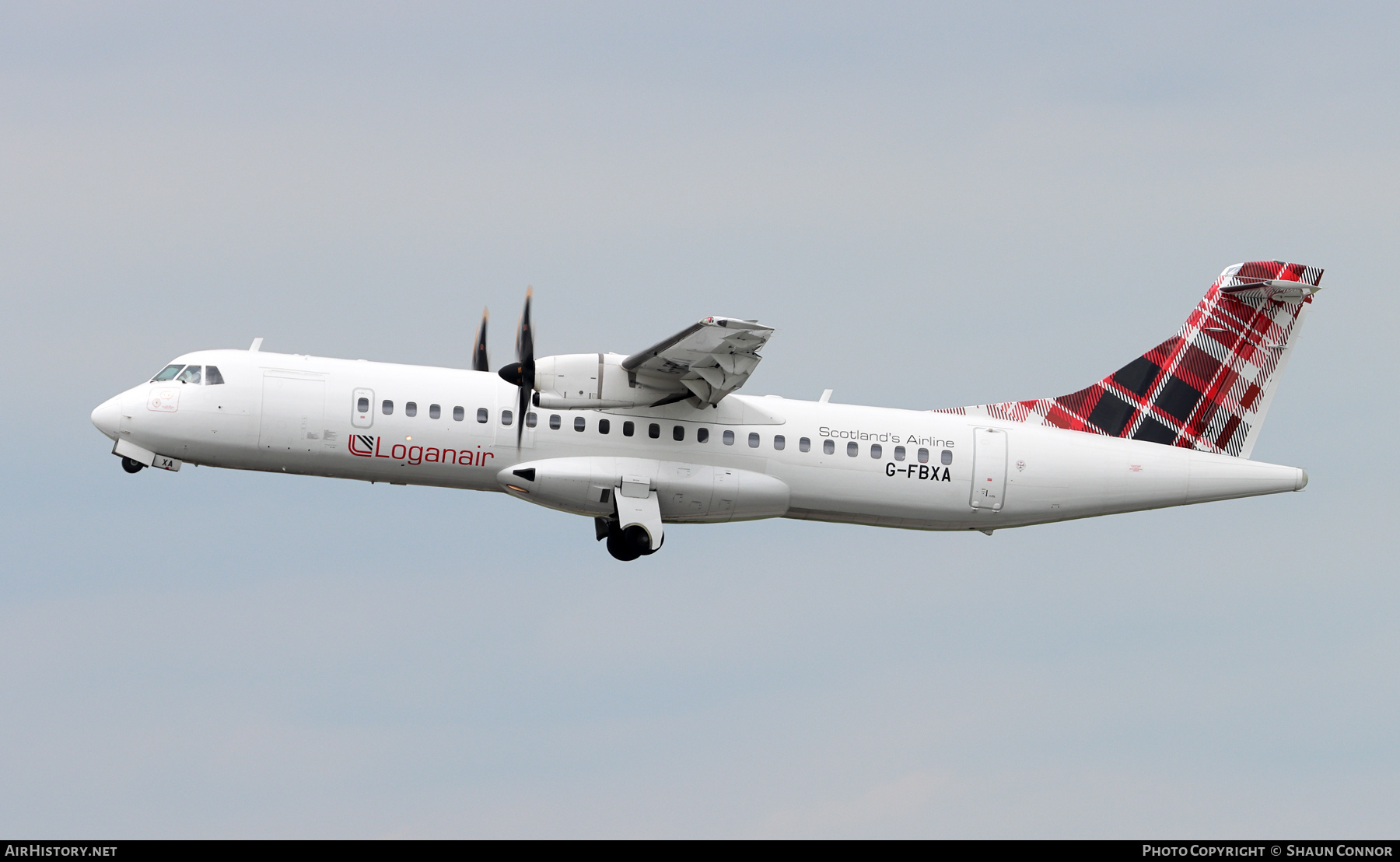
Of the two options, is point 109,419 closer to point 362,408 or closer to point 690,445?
point 362,408

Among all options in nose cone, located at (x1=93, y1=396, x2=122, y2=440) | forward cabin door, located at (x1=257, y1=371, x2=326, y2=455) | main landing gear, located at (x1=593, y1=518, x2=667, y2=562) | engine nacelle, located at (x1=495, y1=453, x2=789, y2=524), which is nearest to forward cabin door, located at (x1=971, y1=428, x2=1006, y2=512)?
engine nacelle, located at (x1=495, y1=453, x2=789, y2=524)

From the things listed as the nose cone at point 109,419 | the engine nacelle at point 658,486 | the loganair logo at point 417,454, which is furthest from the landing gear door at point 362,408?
the nose cone at point 109,419

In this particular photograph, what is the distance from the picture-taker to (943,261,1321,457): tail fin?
32.1m

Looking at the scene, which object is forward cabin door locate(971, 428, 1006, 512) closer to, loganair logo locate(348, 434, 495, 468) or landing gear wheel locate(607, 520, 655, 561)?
landing gear wheel locate(607, 520, 655, 561)

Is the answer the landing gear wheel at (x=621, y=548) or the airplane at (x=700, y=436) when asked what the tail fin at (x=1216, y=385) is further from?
the landing gear wheel at (x=621, y=548)

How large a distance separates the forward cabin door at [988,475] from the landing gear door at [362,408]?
1117 centimetres

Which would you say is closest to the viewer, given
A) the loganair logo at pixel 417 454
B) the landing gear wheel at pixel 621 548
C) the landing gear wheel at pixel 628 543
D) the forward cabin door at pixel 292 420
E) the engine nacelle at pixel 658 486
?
the forward cabin door at pixel 292 420

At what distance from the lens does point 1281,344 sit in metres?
32.3

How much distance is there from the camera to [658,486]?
95.8 feet

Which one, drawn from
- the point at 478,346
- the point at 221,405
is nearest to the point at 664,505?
the point at 478,346

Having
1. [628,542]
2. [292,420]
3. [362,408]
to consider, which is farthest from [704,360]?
[292,420]

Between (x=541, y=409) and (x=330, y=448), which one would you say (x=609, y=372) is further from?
(x=330, y=448)

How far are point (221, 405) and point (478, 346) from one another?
562cm

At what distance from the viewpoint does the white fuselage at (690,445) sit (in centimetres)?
2850
